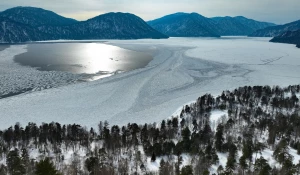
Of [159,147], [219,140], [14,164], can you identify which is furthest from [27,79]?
[219,140]

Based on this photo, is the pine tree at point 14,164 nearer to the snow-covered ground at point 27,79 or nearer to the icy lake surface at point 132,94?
the icy lake surface at point 132,94

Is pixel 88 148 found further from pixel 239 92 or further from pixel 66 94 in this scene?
pixel 239 92

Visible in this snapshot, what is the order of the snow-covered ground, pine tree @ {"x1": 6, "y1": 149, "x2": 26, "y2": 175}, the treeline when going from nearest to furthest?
pine tree @ {"x1": 6, "y1": 149, "x2": 26, "y2": 175} → the treeline → the snow-covered ground

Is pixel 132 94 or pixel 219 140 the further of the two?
pixel 132 94

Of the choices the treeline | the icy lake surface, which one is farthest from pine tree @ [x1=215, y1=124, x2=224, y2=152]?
the icy lake surface

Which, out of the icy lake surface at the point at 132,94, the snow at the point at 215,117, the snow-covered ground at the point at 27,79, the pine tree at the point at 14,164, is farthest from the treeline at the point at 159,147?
the snow-covered ground at the point at 27,79

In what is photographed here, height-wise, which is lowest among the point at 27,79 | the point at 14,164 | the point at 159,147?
the point at 159,147

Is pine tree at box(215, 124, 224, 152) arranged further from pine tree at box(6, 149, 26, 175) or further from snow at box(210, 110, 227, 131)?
pine tree at box(6, 149, 26, 175)

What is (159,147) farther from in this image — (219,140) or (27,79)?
(27,79)

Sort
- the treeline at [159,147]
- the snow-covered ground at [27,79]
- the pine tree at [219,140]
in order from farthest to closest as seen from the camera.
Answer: the snow-covered ground at [27,79] → the pine tree at [219,140] → the treeline at [159,147]

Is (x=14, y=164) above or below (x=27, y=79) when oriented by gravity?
below
